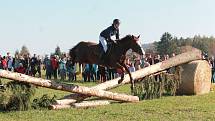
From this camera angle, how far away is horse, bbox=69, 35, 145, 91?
15844mm

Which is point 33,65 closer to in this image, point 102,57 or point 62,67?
point 62,67

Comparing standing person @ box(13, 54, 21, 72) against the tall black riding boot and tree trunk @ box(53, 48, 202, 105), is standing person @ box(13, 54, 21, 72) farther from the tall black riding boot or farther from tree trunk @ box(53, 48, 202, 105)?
the tall black riding boot

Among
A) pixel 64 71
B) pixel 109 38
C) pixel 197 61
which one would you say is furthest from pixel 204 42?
pixel 109 38

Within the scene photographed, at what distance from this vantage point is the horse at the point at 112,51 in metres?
15.8

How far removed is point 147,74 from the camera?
61.7 ft

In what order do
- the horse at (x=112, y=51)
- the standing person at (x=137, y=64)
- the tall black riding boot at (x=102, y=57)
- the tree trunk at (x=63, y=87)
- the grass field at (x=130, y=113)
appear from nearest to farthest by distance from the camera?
the grass field at (x=130, y=113) < the tree trunk at (x=63, y=87) < the horse at (x=112, y=51) < the tall black riding boot at (x=102, y=57) < the standing person at (x=137, y=64)

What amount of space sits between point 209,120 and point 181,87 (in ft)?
27.3

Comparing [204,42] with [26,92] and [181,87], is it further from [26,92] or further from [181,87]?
[26,92]

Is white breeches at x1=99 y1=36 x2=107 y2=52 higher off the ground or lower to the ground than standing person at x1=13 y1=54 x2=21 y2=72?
lower

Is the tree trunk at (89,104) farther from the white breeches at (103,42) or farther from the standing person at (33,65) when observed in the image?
the standing person at (33,65)

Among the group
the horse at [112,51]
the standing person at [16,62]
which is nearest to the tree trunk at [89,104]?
the horse at [112,51]

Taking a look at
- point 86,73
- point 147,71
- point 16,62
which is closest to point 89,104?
point 147,71

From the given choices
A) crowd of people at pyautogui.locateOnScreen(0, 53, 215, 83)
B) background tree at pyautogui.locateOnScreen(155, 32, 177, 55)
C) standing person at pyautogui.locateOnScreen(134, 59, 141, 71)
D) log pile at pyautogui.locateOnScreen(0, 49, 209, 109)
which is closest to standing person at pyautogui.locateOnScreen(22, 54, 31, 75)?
crowd of people at pyautogui.locateOnScreen(0, 53, 215, 83)

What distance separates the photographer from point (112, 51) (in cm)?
1625
